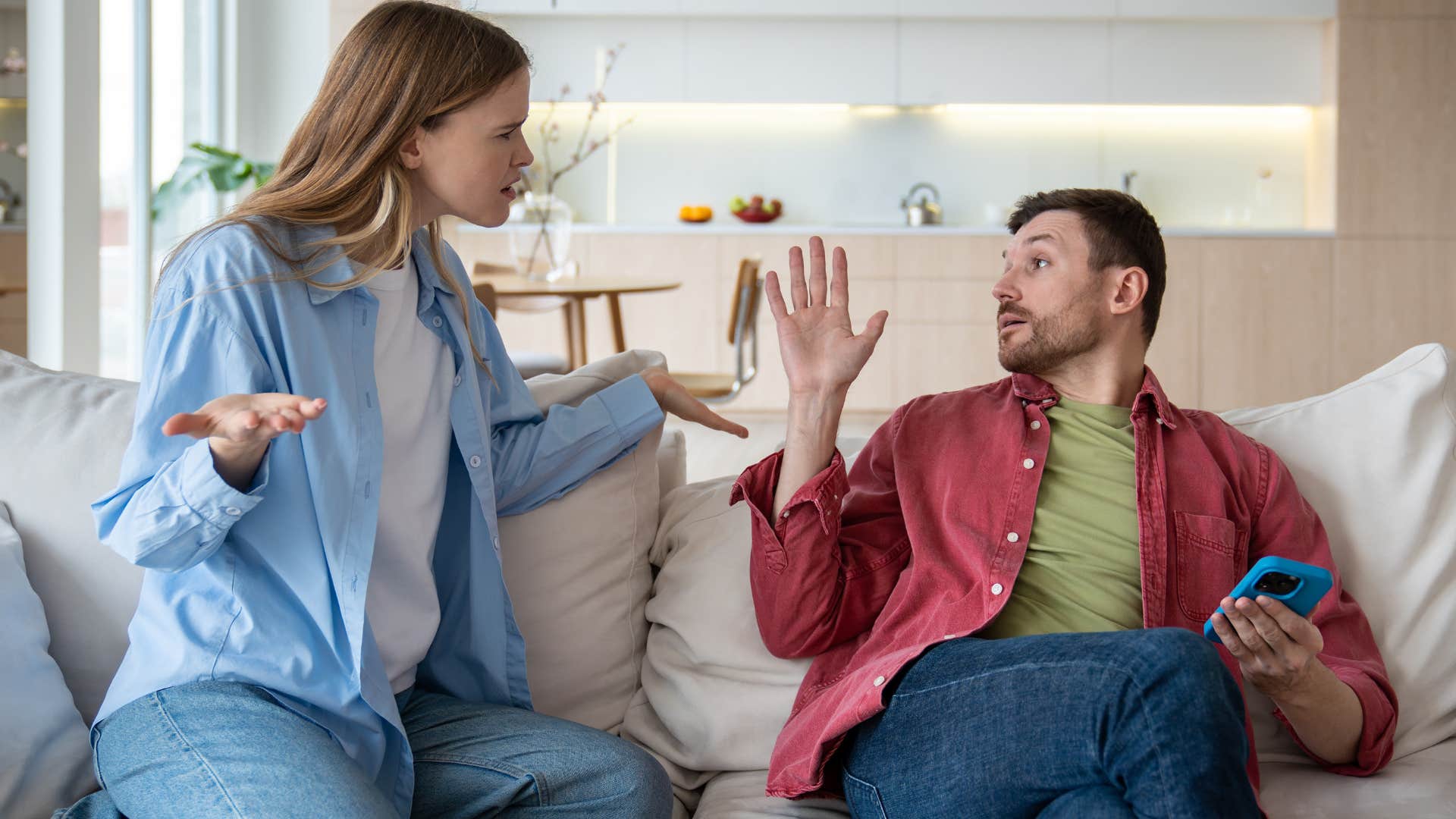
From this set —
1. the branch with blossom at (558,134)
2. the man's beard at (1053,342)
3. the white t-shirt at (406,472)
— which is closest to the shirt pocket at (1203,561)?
the man's beard at (1053,342)

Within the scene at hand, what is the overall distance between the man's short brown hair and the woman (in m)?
0.73

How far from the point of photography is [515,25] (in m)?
6.66

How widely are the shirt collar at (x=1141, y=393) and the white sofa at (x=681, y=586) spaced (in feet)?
0.64

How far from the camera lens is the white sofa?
1434mm

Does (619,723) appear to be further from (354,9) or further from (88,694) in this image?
(354,9)

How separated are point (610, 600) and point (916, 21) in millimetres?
5466

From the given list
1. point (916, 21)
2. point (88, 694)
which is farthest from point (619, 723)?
point (916, 21)

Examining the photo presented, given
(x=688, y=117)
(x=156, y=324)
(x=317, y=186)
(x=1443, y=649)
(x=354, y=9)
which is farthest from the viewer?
(x=688, y=117)

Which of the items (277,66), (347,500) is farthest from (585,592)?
(277,66)

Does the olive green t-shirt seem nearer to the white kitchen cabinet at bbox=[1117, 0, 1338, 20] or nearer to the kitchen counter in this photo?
the kitchen counter

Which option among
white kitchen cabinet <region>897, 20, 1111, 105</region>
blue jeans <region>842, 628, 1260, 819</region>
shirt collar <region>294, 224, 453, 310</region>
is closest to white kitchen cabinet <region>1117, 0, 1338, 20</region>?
white kitchen cabinet <region>897, 20, 1111, 105</region>

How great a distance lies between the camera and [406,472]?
4.67 feet

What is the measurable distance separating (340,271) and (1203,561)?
103 centimetres

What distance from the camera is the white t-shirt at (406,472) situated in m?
1.37
